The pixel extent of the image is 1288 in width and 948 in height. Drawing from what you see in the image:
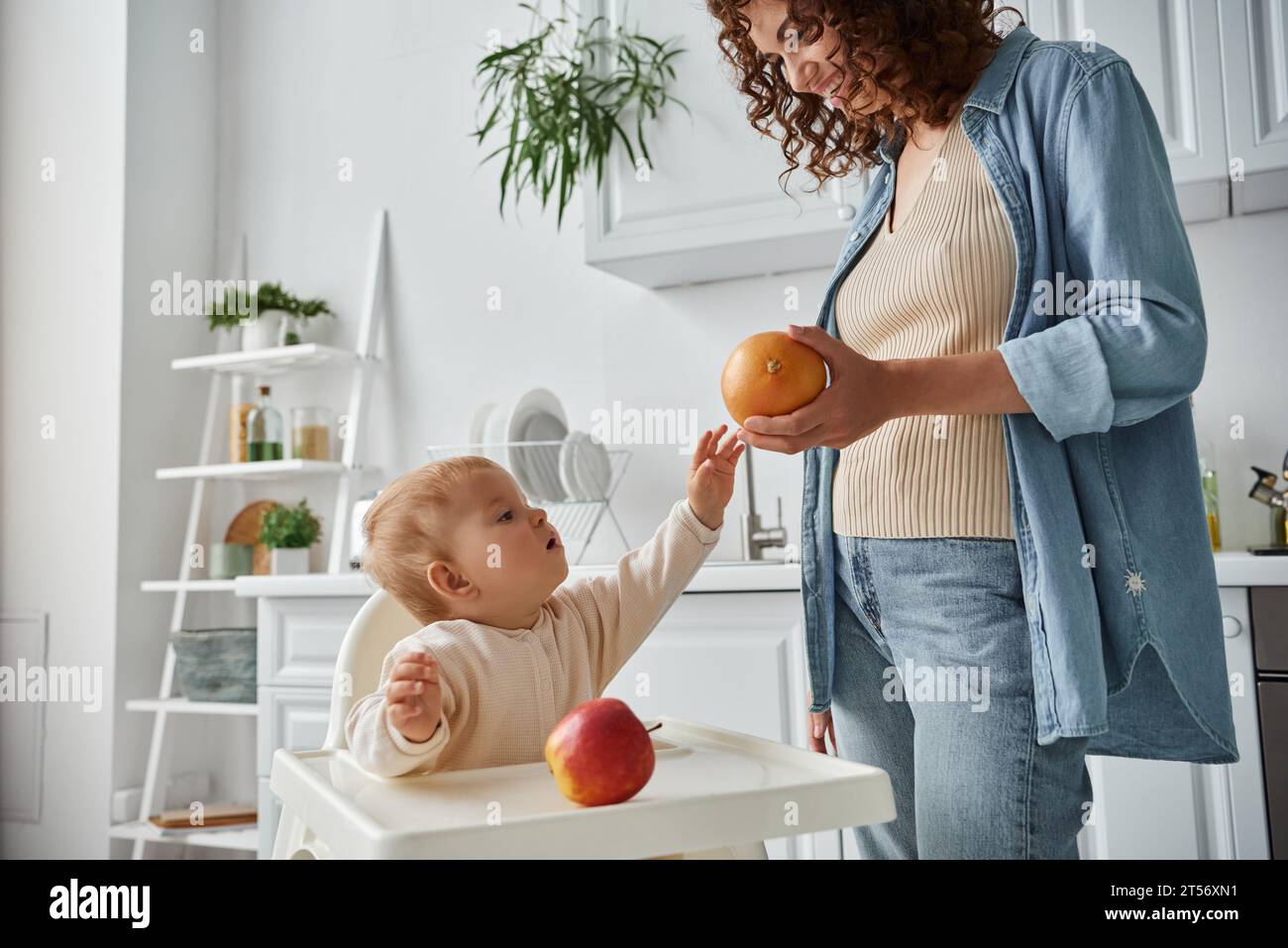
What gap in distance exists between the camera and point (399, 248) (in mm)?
2594

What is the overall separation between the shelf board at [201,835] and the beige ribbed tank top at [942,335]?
1.90 meters

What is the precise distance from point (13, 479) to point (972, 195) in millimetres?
2585

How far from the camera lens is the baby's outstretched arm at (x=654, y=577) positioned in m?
1.03

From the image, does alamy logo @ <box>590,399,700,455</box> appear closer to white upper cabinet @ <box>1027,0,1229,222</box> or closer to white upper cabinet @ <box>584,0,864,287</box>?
white upper cabinet @ <box>584,0,864,287</box>

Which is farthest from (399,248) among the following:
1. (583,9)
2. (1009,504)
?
(1009,504)

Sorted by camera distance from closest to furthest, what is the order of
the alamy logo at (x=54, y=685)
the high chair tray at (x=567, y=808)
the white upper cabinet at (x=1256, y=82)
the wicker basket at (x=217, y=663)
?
the high chair tray at (x=567, y=808) → the white upper cabinet at (x=1256, y=82) → the wicker basket at (x=217, y=663) → the alamy logo at (x=54, y=685)

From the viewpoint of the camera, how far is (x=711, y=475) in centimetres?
104

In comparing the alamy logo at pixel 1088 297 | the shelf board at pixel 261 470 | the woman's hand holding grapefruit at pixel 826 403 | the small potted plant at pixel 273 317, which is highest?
the small potted plant at pixel 273 317

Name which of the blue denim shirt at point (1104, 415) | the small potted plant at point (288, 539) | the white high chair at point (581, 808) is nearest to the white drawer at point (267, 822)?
the small potted plant at point (288, 539)

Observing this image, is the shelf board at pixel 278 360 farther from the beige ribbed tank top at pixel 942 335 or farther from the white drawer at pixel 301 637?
the beige ribbed tank top at pixel 942 335

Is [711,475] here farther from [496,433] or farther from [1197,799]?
[496,433]

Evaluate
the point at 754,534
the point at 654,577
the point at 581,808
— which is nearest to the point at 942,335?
the point at 654,577

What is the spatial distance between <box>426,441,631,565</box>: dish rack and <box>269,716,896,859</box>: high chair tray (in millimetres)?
1288
